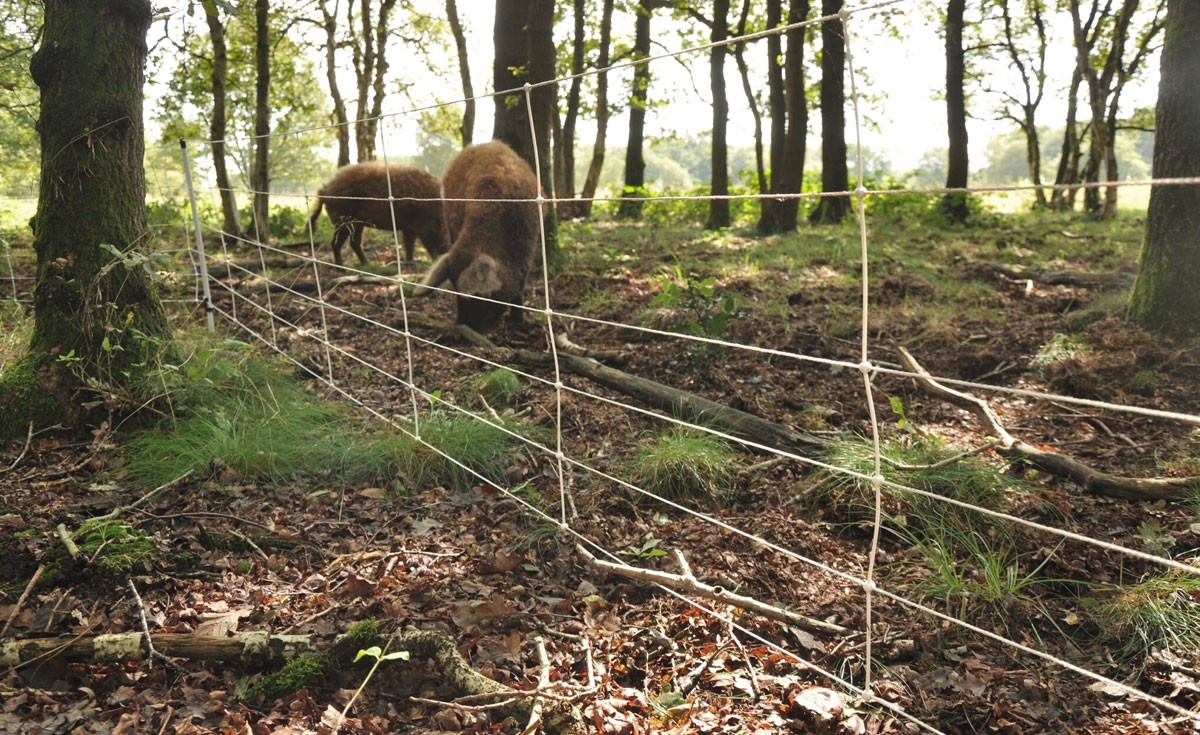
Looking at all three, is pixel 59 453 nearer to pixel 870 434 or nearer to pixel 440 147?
pixel 870 434

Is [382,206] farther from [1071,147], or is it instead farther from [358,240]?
[1071,147]

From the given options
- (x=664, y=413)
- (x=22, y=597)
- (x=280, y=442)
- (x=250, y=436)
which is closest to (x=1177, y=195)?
(x=664, y=413)

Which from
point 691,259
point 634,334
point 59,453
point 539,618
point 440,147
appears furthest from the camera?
point 440,147

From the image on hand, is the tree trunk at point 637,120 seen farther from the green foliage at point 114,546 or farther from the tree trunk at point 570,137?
the green foliage at point 114,546

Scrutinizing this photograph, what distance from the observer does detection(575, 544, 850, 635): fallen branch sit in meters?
2.58

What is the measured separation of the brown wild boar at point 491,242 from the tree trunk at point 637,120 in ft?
23.6

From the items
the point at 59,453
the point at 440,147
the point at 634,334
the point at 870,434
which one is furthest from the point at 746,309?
the point at 440,147

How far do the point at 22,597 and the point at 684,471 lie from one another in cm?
248

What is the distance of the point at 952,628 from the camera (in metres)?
2.56

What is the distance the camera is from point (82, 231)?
406 cm

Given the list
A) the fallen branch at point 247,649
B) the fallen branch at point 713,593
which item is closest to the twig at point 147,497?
the fallen branch at point 247,649

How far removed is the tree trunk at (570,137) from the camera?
582 inches

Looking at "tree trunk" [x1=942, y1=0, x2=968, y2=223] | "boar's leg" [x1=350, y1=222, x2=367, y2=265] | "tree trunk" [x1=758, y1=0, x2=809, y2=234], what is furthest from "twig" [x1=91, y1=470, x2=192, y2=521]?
"tree trunk" [x1=942, y1=0, x2=968, y2=223]

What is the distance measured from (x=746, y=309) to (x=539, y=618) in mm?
4137
